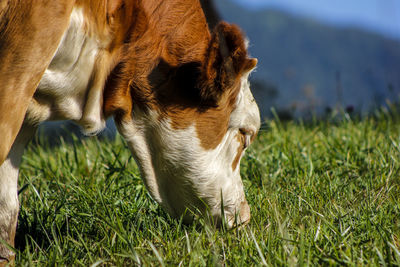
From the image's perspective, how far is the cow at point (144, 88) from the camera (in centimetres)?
171

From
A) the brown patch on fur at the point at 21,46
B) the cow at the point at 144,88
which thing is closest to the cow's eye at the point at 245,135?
the cow at the point at 144,88

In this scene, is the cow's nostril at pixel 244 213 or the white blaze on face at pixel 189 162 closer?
the white blaze on face at pixel 189 162

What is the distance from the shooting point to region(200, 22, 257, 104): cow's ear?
213 cm

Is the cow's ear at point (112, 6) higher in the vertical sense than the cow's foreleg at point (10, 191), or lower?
higher

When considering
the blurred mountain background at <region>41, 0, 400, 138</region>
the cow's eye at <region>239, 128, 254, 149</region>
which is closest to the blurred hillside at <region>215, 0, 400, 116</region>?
the blurred mountain background at <region>41, 0, 400, 138</region>

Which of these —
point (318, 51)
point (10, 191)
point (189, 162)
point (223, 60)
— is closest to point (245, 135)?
point (189, 162)

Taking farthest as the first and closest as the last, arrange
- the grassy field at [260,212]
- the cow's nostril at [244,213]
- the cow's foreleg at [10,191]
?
1. the cow's nostril at [244,213]
2. the cow's foreleg at [10,191]
3. the grassy field at [260,212]

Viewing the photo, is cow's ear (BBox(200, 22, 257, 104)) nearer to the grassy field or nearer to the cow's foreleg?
the grassy field

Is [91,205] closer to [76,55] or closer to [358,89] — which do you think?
[76,55]

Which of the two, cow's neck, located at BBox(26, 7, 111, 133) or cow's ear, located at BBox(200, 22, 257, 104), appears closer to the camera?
cow's neck, located at BBox(26, 7, 111, 133)

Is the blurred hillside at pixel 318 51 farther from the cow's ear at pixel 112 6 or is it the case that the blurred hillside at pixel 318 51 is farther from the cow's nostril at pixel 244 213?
the cow's ear at pixel 112 6

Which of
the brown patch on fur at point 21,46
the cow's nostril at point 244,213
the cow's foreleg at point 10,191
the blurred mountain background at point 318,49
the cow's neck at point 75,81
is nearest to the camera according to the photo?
the brown patch on fur at point 21,46

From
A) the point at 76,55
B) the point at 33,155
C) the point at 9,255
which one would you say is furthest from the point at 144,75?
the point at 33,155

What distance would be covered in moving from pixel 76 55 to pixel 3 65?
0.31m
